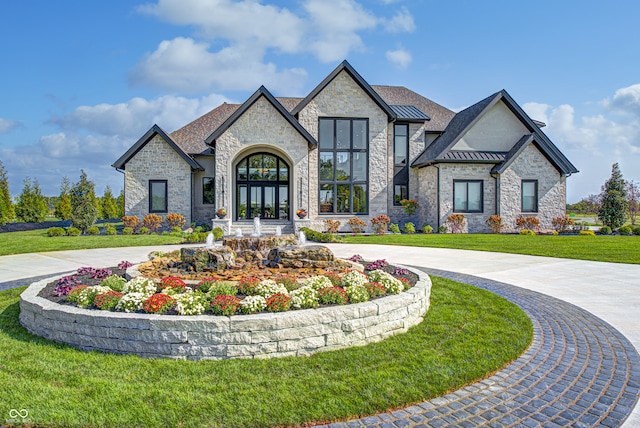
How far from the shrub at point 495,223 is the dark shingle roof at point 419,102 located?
722 centimetres

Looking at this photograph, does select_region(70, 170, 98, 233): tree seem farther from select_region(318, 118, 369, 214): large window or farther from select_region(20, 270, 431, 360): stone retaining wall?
select_region(20, 270, 431, 360): stone retaining wall

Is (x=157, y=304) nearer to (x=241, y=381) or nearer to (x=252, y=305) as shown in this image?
(x=252, y=305)

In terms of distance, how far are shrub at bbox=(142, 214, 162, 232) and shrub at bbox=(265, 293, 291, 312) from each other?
58.4 feet

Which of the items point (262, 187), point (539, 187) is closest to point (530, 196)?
point (539, 187)

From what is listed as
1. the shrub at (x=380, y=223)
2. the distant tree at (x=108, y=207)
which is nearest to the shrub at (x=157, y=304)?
the shrub at (x=380, y=223)

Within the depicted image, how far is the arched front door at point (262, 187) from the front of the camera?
22984 millimetres

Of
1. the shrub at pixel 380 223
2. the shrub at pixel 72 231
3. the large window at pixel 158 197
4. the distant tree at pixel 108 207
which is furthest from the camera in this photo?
the distant tree at pixel 108 207

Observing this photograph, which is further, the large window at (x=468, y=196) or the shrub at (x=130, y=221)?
the large window at (x=468, y=196)

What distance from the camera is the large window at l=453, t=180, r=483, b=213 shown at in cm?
2152

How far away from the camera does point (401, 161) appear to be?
23531mm

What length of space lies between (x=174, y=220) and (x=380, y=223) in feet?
37.6

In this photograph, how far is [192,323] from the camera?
4199 millimetres

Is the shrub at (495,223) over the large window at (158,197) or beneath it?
beneath

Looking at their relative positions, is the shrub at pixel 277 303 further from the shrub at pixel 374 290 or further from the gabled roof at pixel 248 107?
the gabled roof at pixel 248 107
